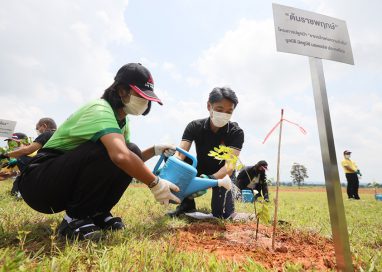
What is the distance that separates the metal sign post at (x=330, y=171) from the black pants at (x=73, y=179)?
4.82ft

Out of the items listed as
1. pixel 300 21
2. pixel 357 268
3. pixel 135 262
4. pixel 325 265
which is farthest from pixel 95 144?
pixel 357 268

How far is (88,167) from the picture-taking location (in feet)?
6.69

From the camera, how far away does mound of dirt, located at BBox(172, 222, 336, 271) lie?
1705 millimetres

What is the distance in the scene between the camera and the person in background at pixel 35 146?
419 cm

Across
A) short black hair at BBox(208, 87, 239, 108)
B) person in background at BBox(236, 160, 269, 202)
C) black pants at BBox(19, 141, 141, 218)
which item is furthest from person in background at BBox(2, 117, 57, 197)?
person in background at BBox(236, 160, 269, 202)

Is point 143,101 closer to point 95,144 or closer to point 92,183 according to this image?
point 95,144

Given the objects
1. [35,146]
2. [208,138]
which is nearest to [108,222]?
[208,138]

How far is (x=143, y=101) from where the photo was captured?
2.38 meters

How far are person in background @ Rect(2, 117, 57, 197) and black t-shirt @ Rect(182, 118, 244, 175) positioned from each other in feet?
7.31

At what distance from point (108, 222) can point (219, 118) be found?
1.79 meters

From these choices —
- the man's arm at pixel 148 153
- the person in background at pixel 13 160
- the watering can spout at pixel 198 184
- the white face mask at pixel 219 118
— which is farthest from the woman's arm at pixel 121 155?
the person in background at pixel 13 160

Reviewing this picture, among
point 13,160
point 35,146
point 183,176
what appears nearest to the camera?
point 183,176

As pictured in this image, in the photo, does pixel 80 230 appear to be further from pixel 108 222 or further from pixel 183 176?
pixel 183 176

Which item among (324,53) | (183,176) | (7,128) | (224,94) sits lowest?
(183,176)
